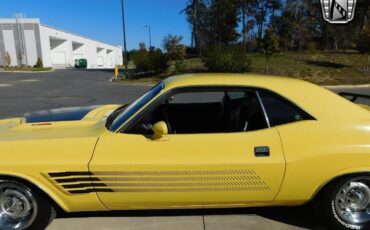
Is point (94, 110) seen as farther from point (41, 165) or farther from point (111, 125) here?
point (41, 165)

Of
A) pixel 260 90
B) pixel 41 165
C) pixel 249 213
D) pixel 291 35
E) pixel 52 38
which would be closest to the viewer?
pixel 41 165

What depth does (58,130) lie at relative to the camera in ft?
9.92

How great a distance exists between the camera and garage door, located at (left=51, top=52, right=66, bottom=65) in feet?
189

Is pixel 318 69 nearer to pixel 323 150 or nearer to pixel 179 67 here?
pixel 179 67

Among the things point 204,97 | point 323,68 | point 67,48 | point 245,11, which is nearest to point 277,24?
point 245,11

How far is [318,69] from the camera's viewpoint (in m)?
23.1

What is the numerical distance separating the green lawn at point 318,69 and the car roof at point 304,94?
1720cm

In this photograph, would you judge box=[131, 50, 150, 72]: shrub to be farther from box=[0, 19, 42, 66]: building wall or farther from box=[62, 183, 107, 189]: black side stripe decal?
box=[0, 19, 42, 66]: building wall

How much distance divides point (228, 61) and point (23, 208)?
772 inches

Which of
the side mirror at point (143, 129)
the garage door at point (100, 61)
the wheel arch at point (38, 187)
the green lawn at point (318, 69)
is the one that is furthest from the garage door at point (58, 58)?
the side mirror at point (143, 129)

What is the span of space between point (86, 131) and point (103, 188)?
565mm

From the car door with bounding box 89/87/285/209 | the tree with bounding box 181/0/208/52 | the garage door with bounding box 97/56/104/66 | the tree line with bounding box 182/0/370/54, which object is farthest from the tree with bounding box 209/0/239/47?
the garage door with bounding box 97/56/104/66

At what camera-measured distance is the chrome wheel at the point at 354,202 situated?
9.46ft

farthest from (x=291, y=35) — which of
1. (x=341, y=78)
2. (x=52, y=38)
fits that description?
(x=52, y=38)
